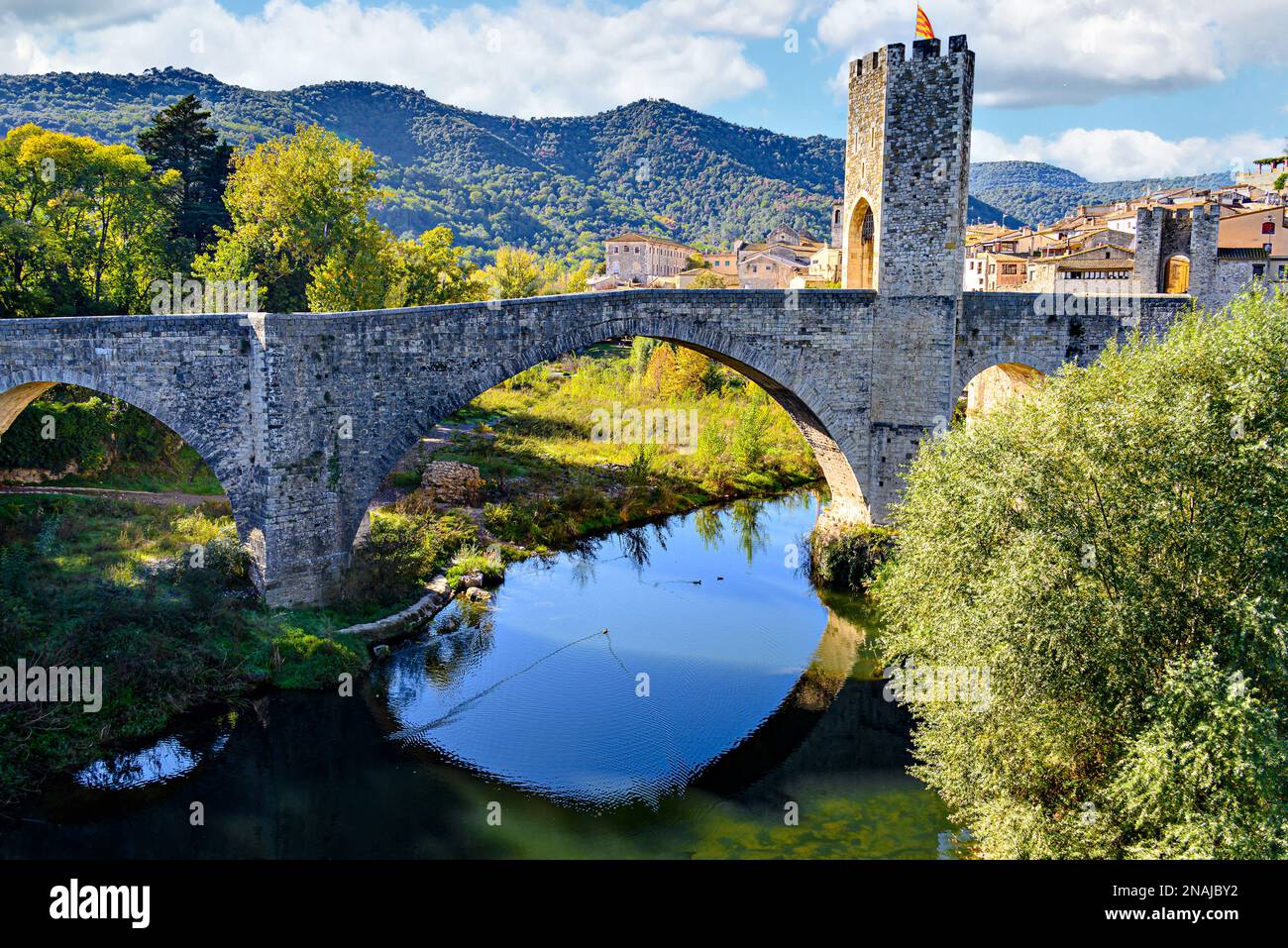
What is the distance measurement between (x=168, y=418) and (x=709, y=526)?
12.9 meters

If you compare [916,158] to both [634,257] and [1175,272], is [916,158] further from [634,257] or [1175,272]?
[634,257]

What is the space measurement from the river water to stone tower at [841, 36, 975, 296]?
6605mm

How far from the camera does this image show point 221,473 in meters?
14.5

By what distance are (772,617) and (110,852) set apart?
10.9 metres

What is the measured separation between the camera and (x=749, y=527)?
23.7 meters

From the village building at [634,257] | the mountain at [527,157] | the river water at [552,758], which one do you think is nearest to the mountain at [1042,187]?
the mountain at [527,157]

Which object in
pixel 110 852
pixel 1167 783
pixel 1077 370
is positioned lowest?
pixel 110 852

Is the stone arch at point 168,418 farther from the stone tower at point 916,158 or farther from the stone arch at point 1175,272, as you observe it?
the stone arch at point 1175,272

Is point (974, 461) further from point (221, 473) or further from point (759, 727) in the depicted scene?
point (221, 473)

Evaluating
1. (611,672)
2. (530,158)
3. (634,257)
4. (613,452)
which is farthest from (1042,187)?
(611,672)

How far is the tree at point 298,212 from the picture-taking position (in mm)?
25188

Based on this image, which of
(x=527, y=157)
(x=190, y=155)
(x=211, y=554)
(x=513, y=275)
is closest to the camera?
(x=211, y=554)

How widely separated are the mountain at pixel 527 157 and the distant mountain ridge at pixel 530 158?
0.53ft
